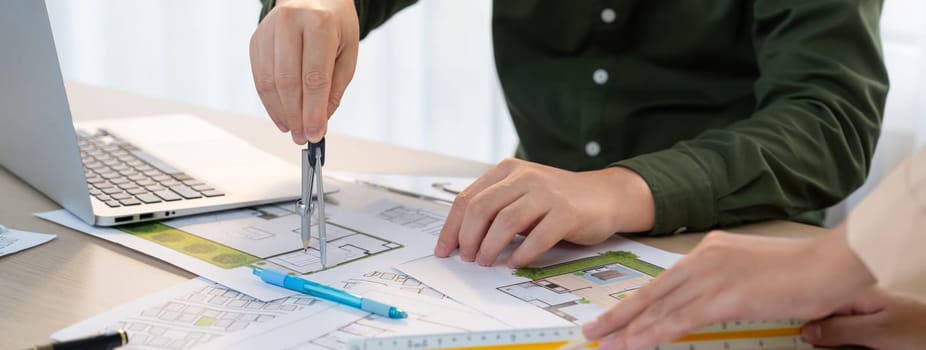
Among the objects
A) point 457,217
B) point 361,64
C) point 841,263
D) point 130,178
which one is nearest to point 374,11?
point 130,178

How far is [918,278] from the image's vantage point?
1.59ft

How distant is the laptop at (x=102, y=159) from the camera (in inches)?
32.6

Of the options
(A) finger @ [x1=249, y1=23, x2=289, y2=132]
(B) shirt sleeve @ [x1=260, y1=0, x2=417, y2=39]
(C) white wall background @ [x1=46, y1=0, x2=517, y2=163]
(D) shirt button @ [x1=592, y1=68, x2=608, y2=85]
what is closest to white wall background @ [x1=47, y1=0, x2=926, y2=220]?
(C) white wall background @ [x1=46, y1=0, x2=517, y2=163]

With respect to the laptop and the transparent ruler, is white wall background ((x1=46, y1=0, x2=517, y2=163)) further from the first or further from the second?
the transparent ruler

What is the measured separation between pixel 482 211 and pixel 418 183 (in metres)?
0.27

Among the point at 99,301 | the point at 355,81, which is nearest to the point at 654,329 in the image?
the point at 99,301

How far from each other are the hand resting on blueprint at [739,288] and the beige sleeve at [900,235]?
12 mm

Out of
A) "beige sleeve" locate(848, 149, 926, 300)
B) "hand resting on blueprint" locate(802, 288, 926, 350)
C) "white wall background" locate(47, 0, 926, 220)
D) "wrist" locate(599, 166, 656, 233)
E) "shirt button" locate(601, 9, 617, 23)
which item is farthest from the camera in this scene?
"white wall background" locate(47, 0, 926, 220)

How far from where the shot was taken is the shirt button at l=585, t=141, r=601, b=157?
122 centimetres

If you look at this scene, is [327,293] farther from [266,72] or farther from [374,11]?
[374,11]

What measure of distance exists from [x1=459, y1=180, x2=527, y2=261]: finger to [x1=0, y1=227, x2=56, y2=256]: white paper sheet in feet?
1.20

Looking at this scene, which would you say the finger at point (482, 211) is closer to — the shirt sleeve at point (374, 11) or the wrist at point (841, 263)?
the wrist at point (841, 263)

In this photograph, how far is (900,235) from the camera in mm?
483

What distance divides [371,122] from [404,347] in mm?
1974
